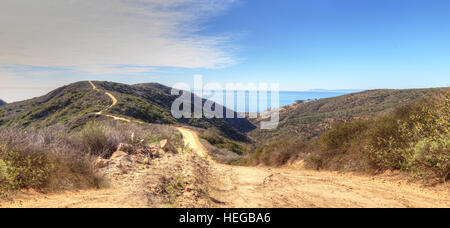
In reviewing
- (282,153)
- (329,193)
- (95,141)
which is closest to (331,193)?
(329,193)

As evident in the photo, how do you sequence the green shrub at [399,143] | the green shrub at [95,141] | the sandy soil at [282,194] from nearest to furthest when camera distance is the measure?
the sandy soil at [282,194], the green shrub at [399,143], the green shrub at [95,141]

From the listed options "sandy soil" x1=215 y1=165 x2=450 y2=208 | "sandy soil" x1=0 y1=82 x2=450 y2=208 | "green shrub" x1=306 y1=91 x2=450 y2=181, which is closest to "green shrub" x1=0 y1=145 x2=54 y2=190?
"sandy soil" x1=0 y1=82 x2=450 y2=208

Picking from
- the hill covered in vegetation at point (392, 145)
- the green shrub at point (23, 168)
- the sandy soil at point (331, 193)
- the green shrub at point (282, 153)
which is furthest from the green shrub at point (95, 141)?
the hill covered in vegetation at point (392, 145)

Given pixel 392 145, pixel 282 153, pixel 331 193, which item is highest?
pixel 392 145

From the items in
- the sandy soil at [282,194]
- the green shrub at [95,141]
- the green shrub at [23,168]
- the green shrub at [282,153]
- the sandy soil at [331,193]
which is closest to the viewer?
the sandy soil at [282,194]

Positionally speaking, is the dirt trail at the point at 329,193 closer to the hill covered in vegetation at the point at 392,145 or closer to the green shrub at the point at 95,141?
the hill covered in vegetation at the point at 392,145

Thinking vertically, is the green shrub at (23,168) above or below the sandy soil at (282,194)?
above

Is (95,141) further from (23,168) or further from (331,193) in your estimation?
(331,193)

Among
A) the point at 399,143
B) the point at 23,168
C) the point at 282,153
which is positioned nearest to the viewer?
the point at 23,168

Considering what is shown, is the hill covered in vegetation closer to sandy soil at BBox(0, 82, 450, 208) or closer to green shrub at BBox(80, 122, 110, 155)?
sandy soil at BBox(0, 82, 450, 208)

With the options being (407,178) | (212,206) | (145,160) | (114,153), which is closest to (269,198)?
(212,206)

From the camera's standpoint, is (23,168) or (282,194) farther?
(282,194)

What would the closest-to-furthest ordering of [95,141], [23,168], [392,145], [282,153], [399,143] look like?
[23,168] < [399,143] < [392,145] < [95,141] < [282,153]
